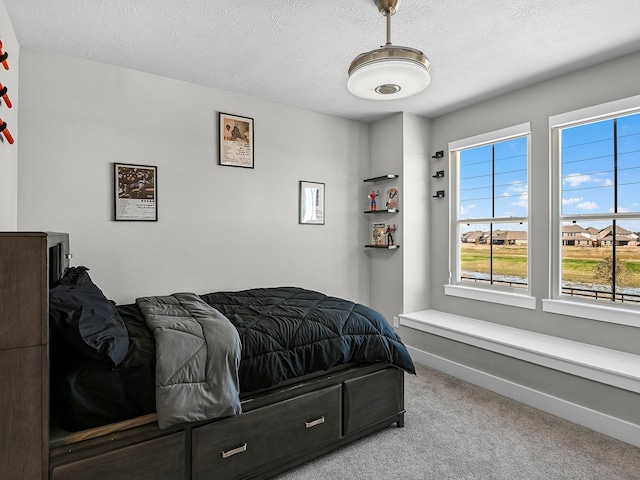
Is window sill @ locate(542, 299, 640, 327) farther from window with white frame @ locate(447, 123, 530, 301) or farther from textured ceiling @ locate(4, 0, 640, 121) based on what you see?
textured ceiling @ locate(4, 0, 640, 121)

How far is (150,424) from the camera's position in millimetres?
1598

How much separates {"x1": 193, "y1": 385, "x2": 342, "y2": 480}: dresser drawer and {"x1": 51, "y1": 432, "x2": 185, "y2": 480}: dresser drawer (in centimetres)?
8

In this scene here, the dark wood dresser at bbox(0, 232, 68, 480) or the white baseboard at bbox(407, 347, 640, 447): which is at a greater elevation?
the dark wood dresser at bbox(0, 232, 68, 480)

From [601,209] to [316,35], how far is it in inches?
102

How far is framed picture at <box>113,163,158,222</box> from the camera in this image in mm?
2836

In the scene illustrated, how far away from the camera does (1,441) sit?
127cm

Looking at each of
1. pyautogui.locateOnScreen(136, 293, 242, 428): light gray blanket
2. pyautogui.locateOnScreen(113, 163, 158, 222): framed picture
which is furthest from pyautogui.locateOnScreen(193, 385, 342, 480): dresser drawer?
pyautogui.locateOnScreen(113, 163, 158, 222): framed picture

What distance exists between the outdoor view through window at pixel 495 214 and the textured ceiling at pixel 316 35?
0.72 meters

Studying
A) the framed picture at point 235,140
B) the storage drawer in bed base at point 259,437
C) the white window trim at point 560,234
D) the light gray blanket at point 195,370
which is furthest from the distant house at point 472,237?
the light gray blanket at point 195,370

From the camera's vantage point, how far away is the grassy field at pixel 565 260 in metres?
2.76

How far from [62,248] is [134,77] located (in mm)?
1527

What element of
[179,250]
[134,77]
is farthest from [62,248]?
[134,77]

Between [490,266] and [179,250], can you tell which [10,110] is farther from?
[490,266]

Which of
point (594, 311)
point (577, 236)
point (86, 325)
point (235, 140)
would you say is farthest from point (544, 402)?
point (235, 140)
